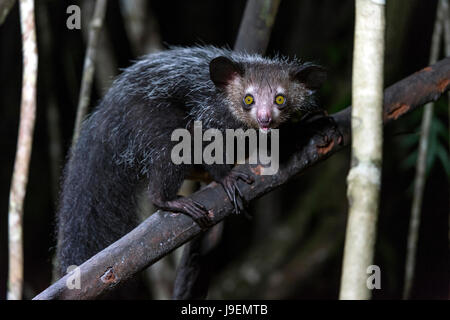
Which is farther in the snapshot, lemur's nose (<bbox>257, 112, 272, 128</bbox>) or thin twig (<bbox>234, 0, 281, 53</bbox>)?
thin twig (<bbox>234, 0, 281, 53</bbox>)

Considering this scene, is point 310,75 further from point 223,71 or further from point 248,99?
point 223,71

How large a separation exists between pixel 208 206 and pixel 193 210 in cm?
11

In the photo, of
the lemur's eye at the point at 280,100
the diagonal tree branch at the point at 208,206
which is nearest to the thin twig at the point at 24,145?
the diagonal tree branch at the point at 208,206

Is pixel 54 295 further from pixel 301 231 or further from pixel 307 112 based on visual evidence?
pixel 301 231

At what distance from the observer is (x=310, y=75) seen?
3471 millimetres

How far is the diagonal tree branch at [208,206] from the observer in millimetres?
2531

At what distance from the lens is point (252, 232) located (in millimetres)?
7578

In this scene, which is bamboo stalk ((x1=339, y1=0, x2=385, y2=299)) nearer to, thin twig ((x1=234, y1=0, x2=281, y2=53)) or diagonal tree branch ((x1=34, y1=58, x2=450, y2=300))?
diagonal tree branch ((x1=34, y1=58, x2=450, y2=300))

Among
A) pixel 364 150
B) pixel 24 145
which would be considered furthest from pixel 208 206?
pixel 364 150

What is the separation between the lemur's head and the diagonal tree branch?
278mm

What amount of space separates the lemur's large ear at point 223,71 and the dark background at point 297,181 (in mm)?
1407

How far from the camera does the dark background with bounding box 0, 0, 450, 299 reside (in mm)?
5551

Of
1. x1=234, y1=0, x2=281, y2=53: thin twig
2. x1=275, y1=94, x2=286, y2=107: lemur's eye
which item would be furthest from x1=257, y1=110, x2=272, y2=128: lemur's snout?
x1=234, y1=0, x2=281, y2=53: thin twig

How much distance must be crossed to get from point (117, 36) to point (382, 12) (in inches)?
224
